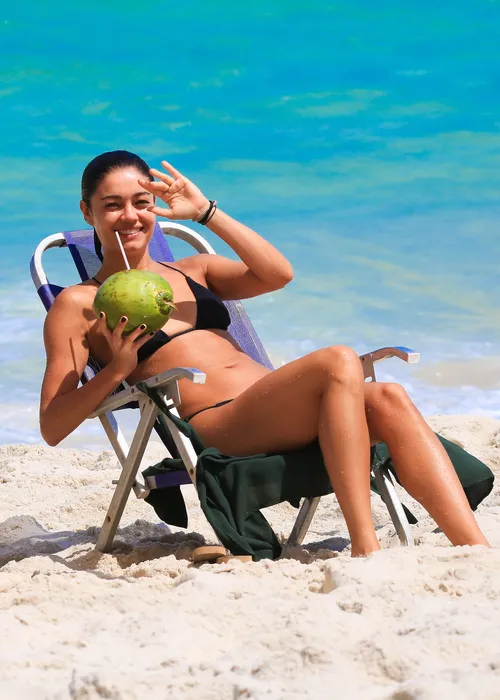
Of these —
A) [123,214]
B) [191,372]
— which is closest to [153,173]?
[123,214]

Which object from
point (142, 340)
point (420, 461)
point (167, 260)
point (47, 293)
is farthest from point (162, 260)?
point (420, 461)

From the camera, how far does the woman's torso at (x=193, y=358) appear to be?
387 cm

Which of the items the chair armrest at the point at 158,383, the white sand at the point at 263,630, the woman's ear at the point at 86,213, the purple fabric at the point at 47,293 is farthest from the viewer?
the purple fabric at the point at 47,293

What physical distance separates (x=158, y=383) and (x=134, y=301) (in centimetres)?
32

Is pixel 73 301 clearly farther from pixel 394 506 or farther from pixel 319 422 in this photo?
pixel 394 506

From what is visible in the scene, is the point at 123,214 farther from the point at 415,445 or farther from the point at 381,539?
the point at 381,539

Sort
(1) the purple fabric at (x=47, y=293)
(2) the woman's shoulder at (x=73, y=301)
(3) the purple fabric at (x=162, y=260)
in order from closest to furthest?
(2) the woman's shoulder at (x=73, y=301) < (1) the purple fabric at (x=47, y=293) < (3) the purple fabric at (x=162, y=260)

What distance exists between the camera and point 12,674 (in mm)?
2240

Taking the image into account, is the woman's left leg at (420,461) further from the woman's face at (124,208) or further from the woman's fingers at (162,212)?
the woman's face at (124,208)

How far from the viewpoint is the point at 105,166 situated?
402 cm

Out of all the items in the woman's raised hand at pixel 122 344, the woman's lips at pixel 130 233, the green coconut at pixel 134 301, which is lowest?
the woman's raised hand at pixel 122 344

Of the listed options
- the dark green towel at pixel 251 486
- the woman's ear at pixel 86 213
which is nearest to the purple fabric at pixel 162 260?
the woman's ear at pixel 86 213

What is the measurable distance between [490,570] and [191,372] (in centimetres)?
125

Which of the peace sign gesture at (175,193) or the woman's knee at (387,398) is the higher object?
the peace sign gesture at (175,193)
